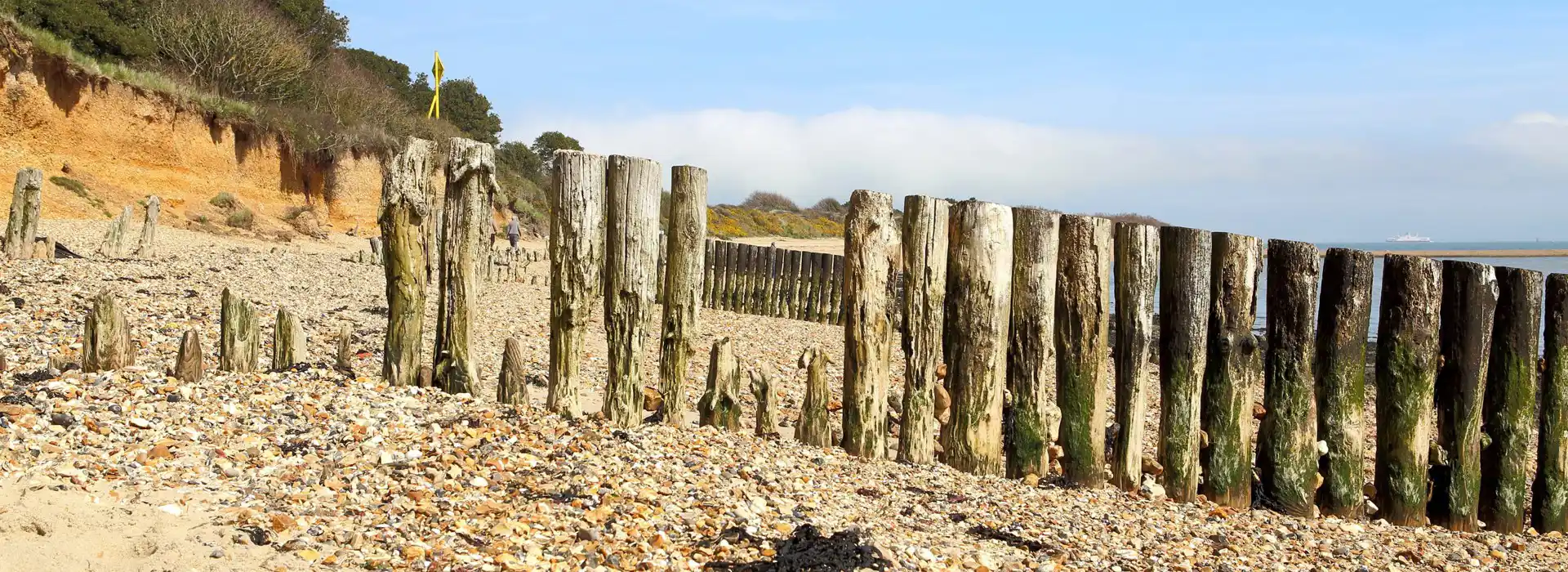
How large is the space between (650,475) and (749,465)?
53cm

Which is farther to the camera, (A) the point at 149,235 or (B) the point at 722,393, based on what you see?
(A) the point at 149,235

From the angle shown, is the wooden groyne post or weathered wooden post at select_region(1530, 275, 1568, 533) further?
weathered wooden post at select_region(1530, 275, 1568, 533)

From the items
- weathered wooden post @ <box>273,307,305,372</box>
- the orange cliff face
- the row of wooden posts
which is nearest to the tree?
the orange cliff face

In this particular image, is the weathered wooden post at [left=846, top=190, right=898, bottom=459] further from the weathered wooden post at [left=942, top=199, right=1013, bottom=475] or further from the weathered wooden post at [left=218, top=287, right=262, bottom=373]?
the weathered wooden post at [left=218, top=287, right=262, bottom=373]

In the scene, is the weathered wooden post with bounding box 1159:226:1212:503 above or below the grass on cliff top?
below

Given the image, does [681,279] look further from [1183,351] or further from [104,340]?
[104,340]

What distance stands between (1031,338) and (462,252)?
2873 mm

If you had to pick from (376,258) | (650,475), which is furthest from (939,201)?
(376,258)

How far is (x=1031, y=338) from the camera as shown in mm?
5156

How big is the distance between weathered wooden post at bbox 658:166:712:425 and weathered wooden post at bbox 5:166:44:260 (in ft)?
31.8

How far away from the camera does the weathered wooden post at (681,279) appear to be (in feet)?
16.3

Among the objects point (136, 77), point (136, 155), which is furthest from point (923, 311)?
point (136, 77)

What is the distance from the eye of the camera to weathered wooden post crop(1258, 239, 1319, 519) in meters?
5.22

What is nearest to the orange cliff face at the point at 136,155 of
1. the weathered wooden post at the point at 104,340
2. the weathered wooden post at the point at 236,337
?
the weathered wooden post at the point at 104,340
